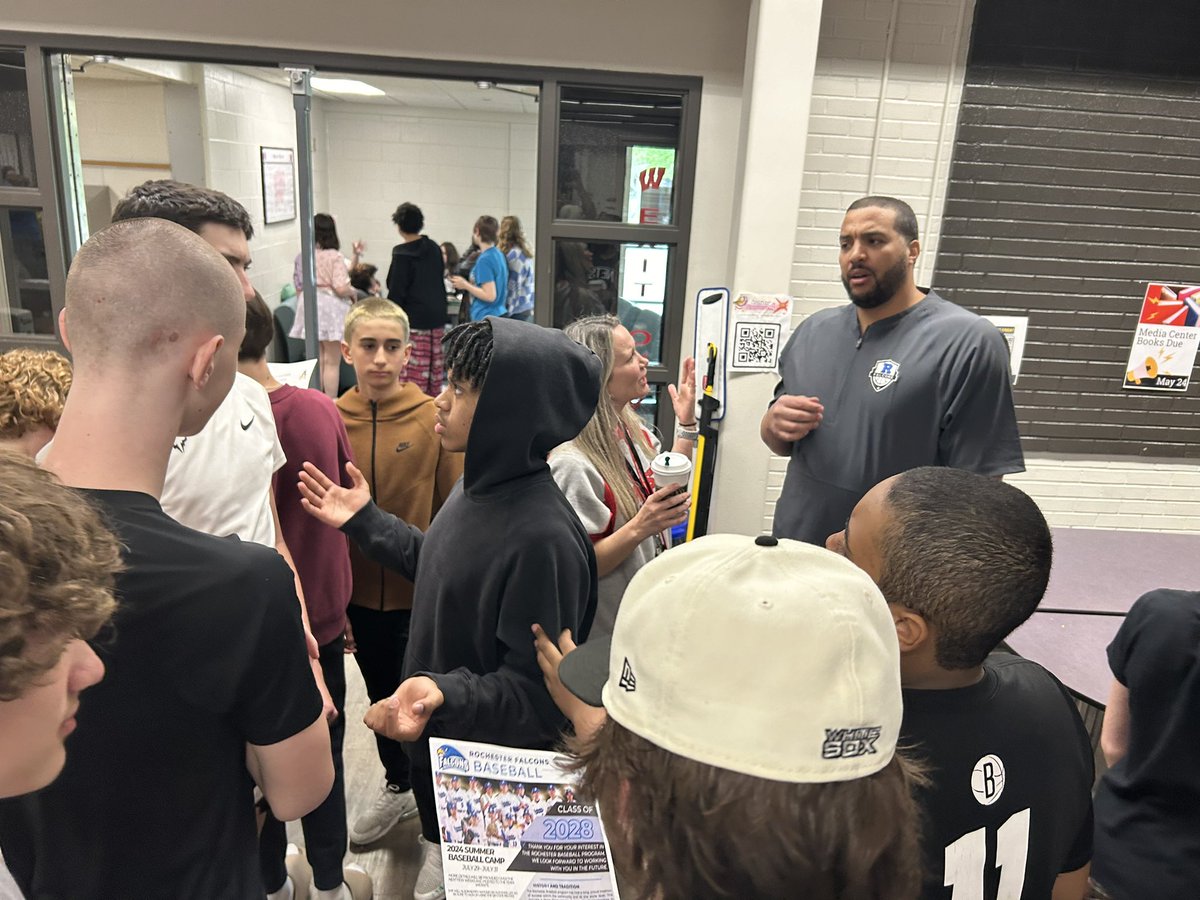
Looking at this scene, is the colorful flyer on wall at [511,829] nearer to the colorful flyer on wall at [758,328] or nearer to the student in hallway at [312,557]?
the student in hallway at [312,557]

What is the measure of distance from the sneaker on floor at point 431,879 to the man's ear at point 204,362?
1542 mm

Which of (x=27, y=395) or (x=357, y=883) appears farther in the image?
(x=357, y=883)

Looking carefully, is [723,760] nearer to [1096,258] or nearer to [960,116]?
[960,116]

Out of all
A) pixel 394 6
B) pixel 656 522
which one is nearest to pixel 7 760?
pixel 656 522

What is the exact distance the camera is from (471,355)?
5.17ft

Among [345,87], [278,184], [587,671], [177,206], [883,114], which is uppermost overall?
[345,87]

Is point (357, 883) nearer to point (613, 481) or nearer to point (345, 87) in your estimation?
point (613, 481)

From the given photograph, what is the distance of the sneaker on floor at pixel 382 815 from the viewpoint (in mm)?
2379

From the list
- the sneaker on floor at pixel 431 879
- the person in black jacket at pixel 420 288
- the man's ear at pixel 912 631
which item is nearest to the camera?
the man's ear at pixel 912 631

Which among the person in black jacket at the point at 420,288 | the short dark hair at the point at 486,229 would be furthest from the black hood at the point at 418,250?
the short dark hair at the point at 486,229

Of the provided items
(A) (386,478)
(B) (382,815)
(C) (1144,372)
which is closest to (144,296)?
(A) (386,478)

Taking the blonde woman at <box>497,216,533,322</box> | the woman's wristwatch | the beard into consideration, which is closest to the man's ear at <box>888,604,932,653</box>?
the beard

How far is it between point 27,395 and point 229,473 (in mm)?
390

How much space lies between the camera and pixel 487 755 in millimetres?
1144
